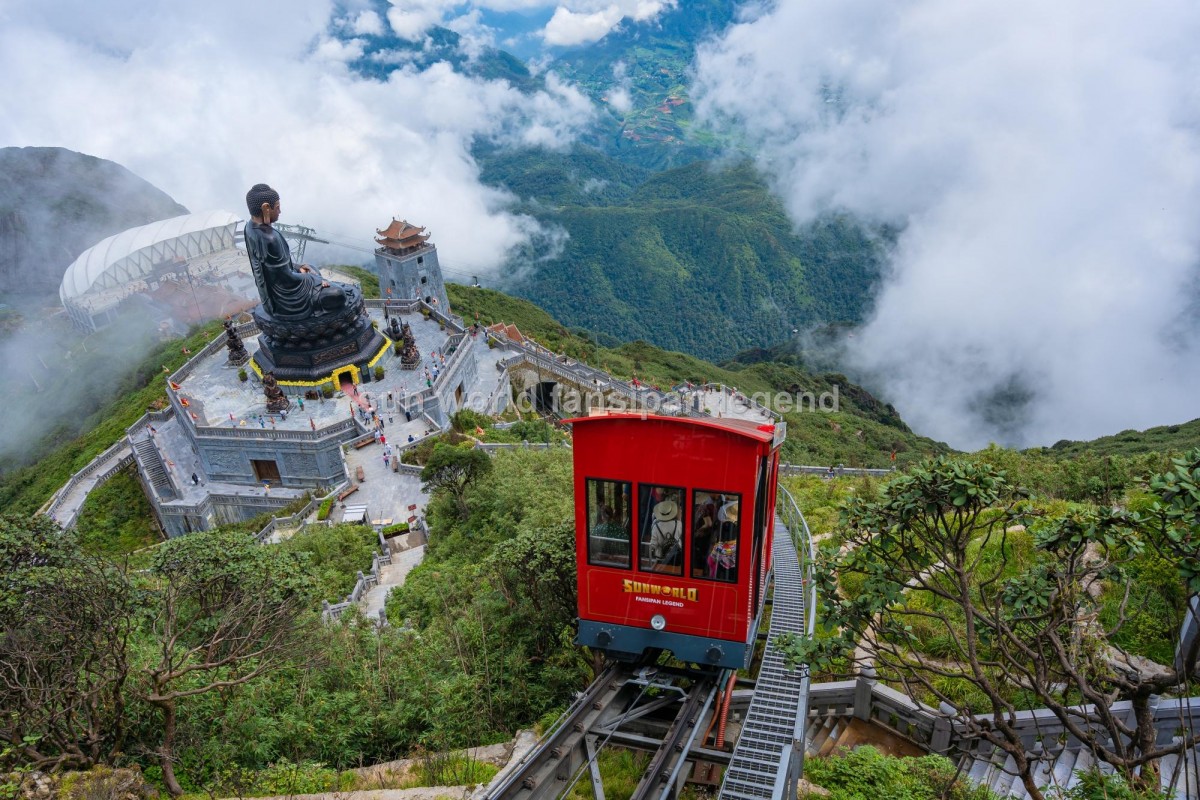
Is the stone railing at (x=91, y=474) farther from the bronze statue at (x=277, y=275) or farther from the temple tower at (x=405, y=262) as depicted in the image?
the temple tower at (x=405, y=262)

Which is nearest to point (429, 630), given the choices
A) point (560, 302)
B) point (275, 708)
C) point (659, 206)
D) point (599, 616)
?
point (275, 708)

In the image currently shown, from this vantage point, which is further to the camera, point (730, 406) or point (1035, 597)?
point (730, 406)

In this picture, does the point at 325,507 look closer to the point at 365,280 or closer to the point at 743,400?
the point at 743,400

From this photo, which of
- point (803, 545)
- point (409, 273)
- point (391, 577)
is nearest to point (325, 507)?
point (391, 577)

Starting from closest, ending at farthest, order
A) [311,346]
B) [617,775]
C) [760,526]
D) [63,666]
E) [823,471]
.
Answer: [617,775]
[63,666]
[760,526]
[823,471]
[311,346]

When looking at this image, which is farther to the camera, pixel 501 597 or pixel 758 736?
pixel 501 597

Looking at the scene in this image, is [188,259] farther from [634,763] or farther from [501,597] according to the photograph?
[634,763]
